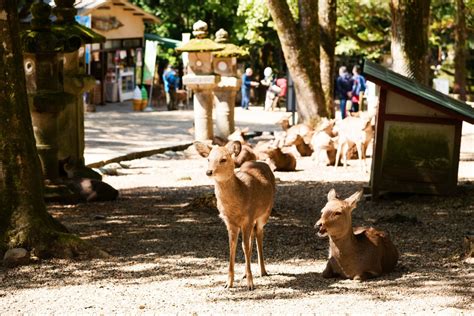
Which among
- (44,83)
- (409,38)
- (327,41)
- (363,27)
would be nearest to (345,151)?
(409,38)

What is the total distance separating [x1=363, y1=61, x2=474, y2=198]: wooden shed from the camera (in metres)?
13.4

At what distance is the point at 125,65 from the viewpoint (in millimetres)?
40531

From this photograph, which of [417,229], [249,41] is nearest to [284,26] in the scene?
[417,229]

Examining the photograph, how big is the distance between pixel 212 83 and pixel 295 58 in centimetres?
194

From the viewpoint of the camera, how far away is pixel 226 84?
22.9 metres

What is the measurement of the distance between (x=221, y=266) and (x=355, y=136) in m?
9.00

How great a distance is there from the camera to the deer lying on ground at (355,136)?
1759cm

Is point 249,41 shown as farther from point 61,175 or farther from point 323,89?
point 61,175

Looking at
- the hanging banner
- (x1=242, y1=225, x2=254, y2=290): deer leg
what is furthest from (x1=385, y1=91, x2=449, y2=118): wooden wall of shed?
the hanging banner

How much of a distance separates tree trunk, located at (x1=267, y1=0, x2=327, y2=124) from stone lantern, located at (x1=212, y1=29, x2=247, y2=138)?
1.35 meters

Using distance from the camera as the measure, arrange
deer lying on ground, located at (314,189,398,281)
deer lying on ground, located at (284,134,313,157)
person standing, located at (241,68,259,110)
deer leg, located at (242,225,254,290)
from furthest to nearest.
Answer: person standing, located at (241,68,259,110), deer lying on ground, located at (284,134,313,157), deer lying on ground, located at (314,189,398,281), deer leg, located at (242,225,254,290)

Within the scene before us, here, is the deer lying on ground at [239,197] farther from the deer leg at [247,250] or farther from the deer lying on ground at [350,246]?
the deer lying on ground at [350,246]

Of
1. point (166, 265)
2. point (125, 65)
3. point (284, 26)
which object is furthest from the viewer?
point (125, 65)

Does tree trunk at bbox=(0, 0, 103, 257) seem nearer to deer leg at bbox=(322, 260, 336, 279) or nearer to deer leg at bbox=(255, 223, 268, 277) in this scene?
deer leg at bbox=(255, 223, 268, 277)
